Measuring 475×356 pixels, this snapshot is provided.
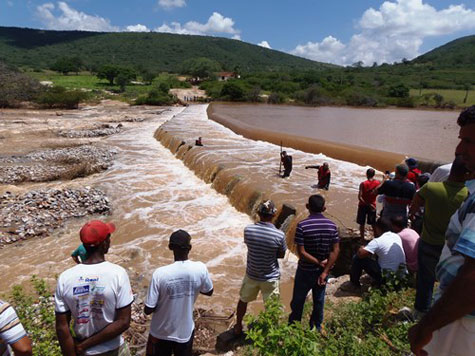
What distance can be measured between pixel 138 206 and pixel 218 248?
154 inches

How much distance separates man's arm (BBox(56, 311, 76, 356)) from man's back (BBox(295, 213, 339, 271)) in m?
2.38

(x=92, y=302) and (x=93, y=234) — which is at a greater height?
(x=93, y=234)

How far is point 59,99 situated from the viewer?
4084cm

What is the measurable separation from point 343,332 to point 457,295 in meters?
2.24

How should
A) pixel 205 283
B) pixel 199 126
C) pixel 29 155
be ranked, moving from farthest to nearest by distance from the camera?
pixel 199 126, pixel 29 155, pixel 205 283

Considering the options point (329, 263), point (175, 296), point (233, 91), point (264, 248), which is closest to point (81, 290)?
point (175, 296)

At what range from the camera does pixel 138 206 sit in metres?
10.4

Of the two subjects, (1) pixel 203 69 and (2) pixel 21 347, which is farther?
(1) pixel 203 69

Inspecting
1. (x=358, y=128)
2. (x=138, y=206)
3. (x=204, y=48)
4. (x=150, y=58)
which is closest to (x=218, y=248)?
(x=138, y=206)

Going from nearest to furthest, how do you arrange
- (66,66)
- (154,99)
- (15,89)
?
(15,89) → (154,99) → (66,66)

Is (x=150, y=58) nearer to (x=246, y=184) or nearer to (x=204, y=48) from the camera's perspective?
(x=204, y=48)

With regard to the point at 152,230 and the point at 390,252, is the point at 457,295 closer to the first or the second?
the point at 390,252

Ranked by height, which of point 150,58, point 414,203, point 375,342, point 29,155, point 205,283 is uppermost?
point 150,58

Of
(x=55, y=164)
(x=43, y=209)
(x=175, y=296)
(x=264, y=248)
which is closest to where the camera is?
(x=175, y=296)
